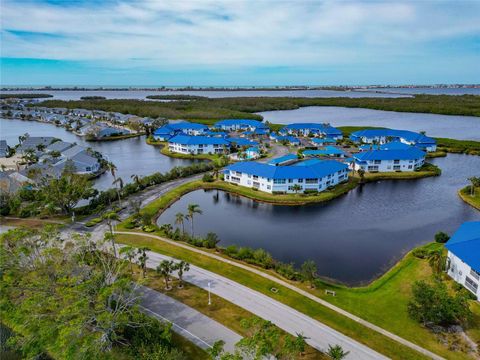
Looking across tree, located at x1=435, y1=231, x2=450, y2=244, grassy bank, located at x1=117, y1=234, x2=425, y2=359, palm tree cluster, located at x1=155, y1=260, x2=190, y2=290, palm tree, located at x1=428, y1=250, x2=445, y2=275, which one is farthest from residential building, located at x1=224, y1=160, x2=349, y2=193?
palm tree cluster, located at x1=155, y1=260, x2=190, y2=290

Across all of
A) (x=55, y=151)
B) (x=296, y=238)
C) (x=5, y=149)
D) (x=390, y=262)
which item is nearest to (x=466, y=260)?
(x=390, y=262)

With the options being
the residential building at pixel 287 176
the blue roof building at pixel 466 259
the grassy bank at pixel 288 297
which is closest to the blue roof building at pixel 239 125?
the residential building at pixel 287 176

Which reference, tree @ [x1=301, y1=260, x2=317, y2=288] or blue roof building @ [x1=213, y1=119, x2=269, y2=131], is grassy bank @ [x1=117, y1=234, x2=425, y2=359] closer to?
tree @ [x1=301, y1=260, x2=317, y2=288]

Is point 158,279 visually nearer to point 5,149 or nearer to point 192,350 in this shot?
point 192,350

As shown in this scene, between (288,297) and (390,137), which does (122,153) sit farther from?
(390,137)

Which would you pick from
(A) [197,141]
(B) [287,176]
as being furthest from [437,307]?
(A) [197,141]

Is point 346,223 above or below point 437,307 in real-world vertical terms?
below
